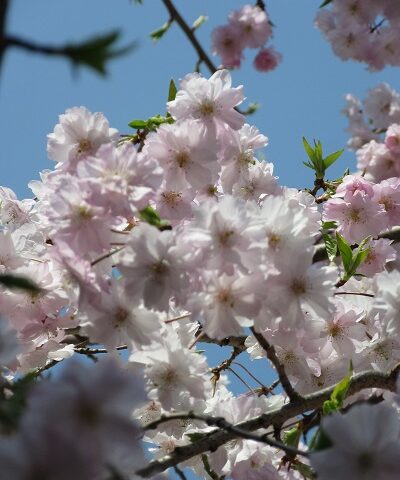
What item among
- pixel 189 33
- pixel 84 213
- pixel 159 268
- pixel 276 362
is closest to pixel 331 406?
pixel 276 362

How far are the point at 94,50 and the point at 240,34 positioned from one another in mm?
A: 5177

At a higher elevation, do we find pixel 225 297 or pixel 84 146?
pixel 84 146

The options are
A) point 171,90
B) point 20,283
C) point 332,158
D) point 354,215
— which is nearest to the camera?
point 20,283

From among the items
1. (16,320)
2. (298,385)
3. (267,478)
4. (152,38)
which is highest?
(152,38)

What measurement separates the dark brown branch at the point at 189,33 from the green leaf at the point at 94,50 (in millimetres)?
3156

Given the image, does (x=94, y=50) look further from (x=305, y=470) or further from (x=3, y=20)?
(x=305, y=470)

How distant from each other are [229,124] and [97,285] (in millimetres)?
913

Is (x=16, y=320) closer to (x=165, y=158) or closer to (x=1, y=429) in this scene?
(x=165, y=158)

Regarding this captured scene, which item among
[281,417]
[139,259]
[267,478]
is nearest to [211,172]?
[139,259]

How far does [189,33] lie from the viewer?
13.5 ft

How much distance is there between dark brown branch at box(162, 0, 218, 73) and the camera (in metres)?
4.06

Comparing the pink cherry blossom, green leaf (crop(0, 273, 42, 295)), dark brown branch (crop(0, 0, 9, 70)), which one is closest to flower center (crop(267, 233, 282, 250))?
the pink cherry blossom

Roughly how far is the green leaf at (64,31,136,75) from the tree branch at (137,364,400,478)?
129 cm

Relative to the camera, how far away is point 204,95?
8.54 feet
